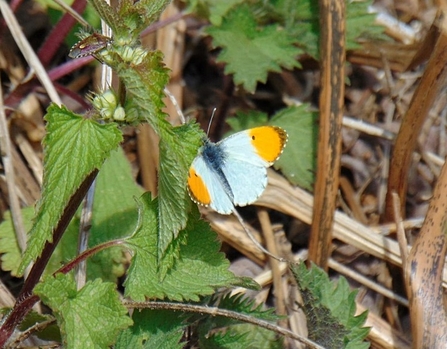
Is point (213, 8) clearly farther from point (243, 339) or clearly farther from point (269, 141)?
point (243, 339)

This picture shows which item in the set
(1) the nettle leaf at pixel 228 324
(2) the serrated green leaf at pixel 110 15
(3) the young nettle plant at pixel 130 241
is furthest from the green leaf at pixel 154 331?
(2) the serrated green leaf at pixel 110 15

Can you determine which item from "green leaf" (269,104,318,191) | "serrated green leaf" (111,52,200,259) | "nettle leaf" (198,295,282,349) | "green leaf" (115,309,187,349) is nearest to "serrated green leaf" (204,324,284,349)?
"nettle leaf" (198,295,282,349)

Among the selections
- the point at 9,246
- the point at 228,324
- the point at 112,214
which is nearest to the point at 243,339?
the point at 228,324

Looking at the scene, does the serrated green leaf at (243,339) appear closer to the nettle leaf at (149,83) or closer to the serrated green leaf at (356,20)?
the nettle leaf at (149,83)

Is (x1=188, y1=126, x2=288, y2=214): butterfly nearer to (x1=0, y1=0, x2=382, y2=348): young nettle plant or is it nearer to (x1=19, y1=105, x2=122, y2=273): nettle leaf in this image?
(x1=0, y1=0, x2=382, y2=348): young nettle plant

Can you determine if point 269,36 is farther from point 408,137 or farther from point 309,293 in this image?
point 309,293
